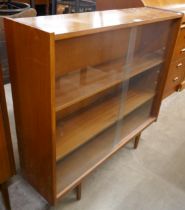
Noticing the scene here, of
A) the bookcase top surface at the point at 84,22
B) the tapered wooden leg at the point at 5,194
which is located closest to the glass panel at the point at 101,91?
the bookcase top surface at the point at 84,22

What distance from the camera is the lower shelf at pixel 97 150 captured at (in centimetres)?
125

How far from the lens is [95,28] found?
86cm

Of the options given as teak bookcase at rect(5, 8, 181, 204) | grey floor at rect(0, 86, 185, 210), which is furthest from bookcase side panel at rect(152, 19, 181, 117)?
grey floor at rect(0, 86, 185, 210)

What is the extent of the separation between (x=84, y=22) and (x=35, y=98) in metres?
→ 0.36

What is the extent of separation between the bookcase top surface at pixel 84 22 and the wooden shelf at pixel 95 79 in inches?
12.8

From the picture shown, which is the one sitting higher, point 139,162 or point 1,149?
point 1,149

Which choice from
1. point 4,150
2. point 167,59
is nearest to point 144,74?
point 167,59

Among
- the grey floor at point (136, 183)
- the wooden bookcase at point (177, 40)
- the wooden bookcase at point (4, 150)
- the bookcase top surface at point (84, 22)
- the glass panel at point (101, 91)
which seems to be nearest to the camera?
the bookcase top surface at point (84, 22)

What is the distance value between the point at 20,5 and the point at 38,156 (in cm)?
267

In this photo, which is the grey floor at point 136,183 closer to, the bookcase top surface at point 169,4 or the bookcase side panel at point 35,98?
the bookcase side panel at point 35,98

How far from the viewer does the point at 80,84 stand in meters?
1.22

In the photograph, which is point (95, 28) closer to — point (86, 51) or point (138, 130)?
point (86, 51)

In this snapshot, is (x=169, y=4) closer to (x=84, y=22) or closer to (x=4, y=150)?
(x=84, y=22)

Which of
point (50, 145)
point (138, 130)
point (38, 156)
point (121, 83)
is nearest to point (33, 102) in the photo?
point (50, 145)
